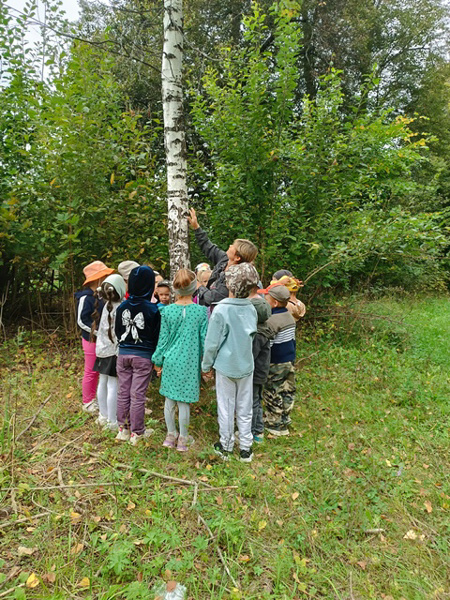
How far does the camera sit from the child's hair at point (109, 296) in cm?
381

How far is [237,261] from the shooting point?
376cm

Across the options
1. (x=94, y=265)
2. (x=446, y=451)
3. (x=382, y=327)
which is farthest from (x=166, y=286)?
(x=382, y=327)

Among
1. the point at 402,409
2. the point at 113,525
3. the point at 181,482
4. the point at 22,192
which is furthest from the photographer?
the point at 22,192

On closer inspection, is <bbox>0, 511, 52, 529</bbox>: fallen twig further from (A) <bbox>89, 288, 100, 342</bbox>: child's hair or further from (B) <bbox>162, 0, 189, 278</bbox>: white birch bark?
(B) <bbox>162, 0, 189, 278</bbox>: white birch bark

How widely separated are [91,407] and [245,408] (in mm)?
1945

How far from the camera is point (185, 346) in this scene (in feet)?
11.7

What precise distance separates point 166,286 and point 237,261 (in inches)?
59.2

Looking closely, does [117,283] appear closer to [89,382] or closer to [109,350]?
[109,350]

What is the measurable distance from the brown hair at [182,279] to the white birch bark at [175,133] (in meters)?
0.90

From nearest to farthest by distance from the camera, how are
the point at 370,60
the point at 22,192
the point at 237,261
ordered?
the point at 237,261 < the point at 22,192 < the point at 370,60

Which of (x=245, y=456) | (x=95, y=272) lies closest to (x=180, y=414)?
(x=245, y=456)

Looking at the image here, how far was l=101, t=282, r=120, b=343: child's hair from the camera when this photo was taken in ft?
12.5

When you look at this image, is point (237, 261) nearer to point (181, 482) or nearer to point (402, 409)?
point (181, 482)

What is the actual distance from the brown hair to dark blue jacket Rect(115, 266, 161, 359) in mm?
262
